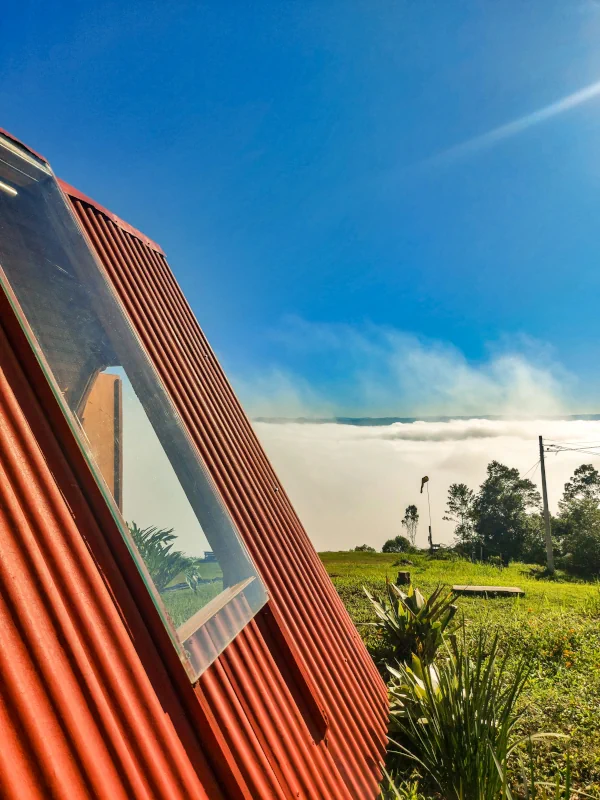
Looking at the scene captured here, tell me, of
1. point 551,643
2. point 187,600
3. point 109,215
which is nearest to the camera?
point 187,600

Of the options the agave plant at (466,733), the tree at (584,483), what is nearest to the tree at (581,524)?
the tree at (584,483)

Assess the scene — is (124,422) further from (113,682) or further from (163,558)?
(113,682)

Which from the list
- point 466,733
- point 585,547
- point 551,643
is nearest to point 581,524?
point 585,547

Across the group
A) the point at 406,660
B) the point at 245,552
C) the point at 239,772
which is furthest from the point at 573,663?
the point at 239,772

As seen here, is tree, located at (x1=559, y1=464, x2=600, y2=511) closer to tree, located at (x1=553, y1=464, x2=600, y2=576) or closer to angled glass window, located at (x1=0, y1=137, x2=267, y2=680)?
tree, located at (x1=553, y1=464, x2=600, y2=576)

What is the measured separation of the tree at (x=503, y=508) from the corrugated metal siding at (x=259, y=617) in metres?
29.1

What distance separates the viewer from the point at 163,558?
2.09 meters

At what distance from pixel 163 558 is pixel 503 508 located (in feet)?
113

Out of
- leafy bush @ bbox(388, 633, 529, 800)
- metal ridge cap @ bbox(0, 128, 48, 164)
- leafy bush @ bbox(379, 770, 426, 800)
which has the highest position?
metal ridge cap @ bbox(0, 128, 48, 164)

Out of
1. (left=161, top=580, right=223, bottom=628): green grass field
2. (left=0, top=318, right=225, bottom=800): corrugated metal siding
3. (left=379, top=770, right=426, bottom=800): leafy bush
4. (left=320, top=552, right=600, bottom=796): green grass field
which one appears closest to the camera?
(left=0, top=318, right=225, bottom=800): corrugated metal siding

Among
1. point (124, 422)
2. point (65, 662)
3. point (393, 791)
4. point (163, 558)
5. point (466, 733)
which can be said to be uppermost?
point (124, 422)

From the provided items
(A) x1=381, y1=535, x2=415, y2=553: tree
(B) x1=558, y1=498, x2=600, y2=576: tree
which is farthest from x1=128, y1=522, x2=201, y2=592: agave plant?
(A) x1=381, y1=535, x2=415, y2=553: tree

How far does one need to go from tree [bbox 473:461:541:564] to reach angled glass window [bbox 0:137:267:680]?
101 feet

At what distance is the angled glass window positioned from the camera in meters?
1.94
